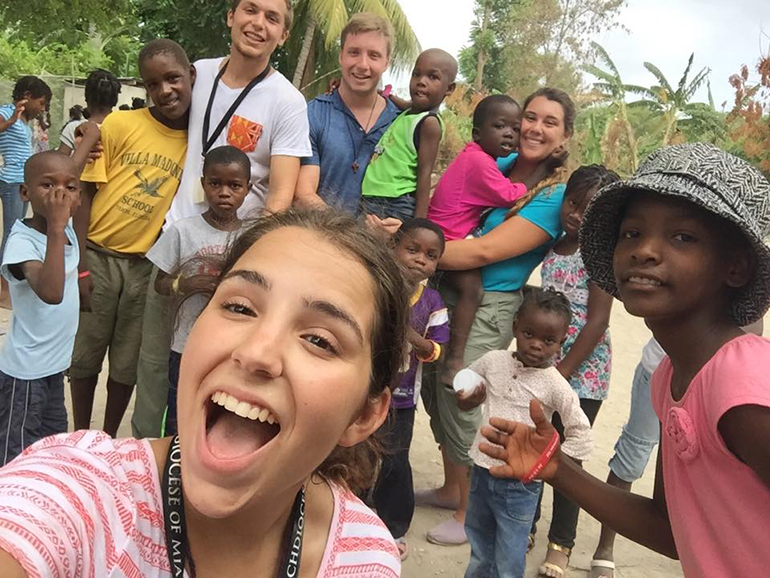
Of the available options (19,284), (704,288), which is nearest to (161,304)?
(19,284)

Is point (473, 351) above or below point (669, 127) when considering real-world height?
below

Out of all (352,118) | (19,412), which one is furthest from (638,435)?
(19,412)

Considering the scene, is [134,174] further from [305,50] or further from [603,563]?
[305,50]

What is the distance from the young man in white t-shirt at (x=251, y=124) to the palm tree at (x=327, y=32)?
1096cm

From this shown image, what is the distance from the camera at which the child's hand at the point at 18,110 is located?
7.36 meters

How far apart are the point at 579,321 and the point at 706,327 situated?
1548mm

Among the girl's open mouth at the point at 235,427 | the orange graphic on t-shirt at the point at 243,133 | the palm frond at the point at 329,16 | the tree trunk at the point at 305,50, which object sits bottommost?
the girl's open mouth at the point at 235,427

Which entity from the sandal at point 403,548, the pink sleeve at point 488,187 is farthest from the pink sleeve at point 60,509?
the pink sleeve at point 488,187

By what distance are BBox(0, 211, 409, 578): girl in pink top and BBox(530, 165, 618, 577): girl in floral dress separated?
188cm

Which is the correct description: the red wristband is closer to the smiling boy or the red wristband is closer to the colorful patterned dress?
the colorful patterned dress

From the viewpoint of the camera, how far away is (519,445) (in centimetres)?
202

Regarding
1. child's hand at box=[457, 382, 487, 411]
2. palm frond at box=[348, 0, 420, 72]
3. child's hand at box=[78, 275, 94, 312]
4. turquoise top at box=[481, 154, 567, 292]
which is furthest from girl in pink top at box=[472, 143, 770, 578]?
palm frond at box=[348, 0, 420, 72]

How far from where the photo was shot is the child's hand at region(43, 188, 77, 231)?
2969 mm

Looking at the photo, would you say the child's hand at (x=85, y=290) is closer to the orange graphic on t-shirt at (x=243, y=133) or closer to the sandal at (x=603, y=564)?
the orange graphic on t-shirt at (x=243, y=133)
